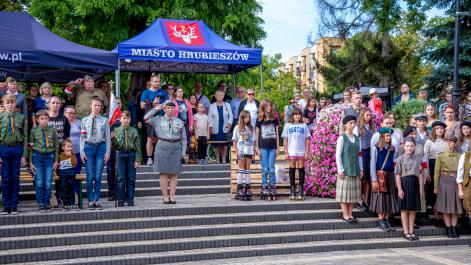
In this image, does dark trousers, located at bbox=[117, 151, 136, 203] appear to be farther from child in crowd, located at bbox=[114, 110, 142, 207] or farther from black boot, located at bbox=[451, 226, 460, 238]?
black boot, located at bbox=[451, 226, 460, 238]

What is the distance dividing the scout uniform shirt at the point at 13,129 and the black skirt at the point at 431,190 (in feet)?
24.6

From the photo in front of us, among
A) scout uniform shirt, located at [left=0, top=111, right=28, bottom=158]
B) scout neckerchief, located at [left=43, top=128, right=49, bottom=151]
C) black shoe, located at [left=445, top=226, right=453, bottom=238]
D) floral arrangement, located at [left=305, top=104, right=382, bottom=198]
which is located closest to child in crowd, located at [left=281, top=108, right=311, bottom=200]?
floral arrangement, located at [left=305, top=104, right=382, bottom=198]

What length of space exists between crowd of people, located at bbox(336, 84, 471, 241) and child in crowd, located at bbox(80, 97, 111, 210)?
14.0 ft

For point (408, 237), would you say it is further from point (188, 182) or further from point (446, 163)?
point (188, 182)

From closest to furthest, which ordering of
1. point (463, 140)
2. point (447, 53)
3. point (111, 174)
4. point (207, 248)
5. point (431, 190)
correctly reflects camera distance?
point (207, 248), point (463, 140), point (111, 174), point (431, 190), point (447, 53)

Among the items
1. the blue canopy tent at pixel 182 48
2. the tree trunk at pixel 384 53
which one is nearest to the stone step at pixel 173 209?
the blue canopy tent at pixel 182 48

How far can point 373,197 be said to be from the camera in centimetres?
1245

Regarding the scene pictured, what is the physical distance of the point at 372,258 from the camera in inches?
428

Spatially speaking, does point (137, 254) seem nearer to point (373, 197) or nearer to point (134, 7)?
point (373, 197)

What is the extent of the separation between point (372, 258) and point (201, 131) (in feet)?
21.5

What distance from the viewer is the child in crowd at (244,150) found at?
43.8ft

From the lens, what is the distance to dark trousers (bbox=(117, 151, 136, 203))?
40.6 feet

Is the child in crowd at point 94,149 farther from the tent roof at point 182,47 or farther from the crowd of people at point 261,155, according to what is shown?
the tent roof at point 182,47

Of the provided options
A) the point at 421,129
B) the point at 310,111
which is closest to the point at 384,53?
the point at 310,111
